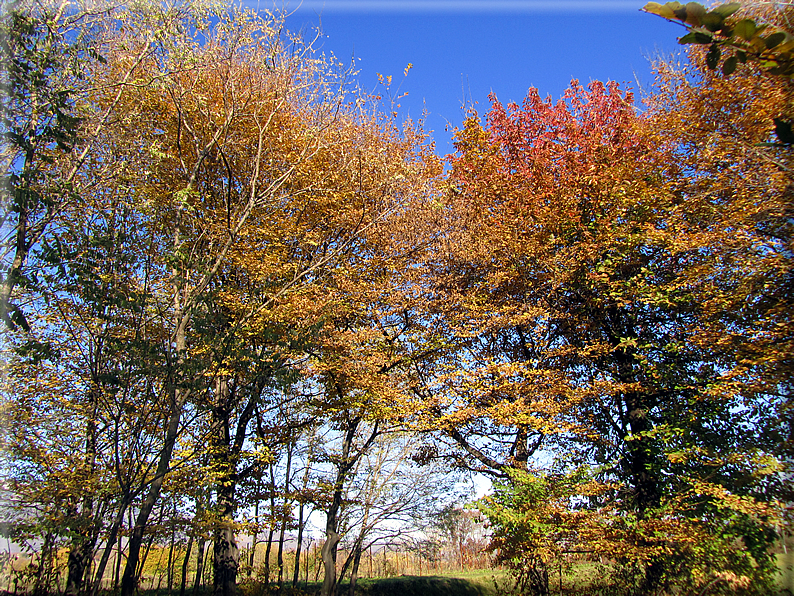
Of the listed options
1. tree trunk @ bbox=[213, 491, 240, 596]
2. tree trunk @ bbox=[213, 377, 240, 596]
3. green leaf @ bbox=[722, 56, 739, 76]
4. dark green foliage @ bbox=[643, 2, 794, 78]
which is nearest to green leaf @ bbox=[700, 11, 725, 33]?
dark green foliage @ bbox=[643, 2, 794, 78]

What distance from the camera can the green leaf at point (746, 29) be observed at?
45.4 inches

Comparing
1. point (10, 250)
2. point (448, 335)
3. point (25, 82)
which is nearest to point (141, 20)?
point (25, 82)

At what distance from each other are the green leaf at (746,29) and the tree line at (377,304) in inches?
196

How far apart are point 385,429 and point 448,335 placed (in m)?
2.95

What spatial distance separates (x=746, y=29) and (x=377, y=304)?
39.3ft

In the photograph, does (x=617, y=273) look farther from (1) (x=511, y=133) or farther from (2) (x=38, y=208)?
(2) (x=38, y=208)

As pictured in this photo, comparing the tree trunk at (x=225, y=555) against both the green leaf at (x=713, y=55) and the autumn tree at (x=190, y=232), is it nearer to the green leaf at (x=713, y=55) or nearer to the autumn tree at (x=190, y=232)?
the autumn tree at (x=190, y=232)

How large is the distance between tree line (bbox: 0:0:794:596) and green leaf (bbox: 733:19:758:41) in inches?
196

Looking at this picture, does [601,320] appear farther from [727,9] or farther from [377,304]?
[727,9]

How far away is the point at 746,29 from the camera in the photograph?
116 cm

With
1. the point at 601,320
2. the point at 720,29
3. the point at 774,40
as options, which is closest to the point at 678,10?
the point at 720,29

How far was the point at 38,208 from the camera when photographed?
4.86 meters

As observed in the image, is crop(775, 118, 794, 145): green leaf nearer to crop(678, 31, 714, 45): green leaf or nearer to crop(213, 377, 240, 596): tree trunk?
crop(678, 31, 714, 45): green leaf

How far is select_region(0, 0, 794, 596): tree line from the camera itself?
5.55 meters
